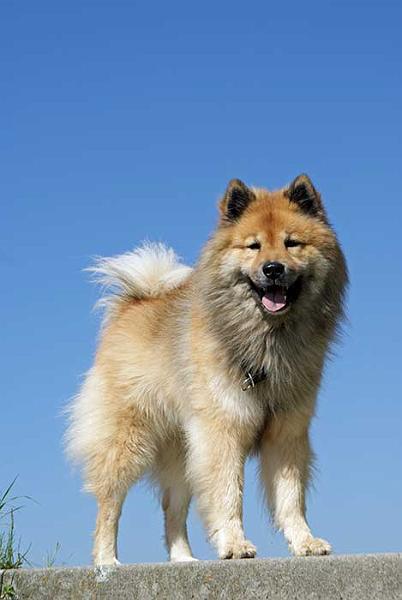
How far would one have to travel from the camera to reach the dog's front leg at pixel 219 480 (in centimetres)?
532

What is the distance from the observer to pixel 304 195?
5.96 metres

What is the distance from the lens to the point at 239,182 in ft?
19.7

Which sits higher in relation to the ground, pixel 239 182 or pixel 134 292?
pixel 239 182

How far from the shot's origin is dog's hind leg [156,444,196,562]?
22.4 feet

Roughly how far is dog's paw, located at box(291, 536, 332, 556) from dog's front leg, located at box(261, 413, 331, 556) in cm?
9

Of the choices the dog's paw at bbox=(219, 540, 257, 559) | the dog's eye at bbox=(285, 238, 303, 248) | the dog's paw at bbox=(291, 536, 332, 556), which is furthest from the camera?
the dog's eye at bbox=(285, 238, 303, 248)

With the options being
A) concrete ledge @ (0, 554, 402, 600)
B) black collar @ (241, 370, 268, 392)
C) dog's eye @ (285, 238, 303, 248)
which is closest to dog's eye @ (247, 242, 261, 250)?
dog's eye @ (285, 238, 303, 248)

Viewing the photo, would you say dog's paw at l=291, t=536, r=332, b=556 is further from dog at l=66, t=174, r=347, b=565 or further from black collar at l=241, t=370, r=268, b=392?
black collar at l=241, t=370, r=268, b=392

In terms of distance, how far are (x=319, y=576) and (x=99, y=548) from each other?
2254 mm

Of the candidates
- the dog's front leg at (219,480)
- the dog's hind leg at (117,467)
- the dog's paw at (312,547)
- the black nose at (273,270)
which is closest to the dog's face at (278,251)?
the black nose at (273,270)

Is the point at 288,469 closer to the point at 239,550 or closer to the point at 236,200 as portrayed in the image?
the point at 239,550

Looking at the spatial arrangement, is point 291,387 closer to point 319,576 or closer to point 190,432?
point 190,432

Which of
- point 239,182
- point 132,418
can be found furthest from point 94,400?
point 239,182

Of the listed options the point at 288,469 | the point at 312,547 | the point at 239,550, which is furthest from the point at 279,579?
the point at 288,469
